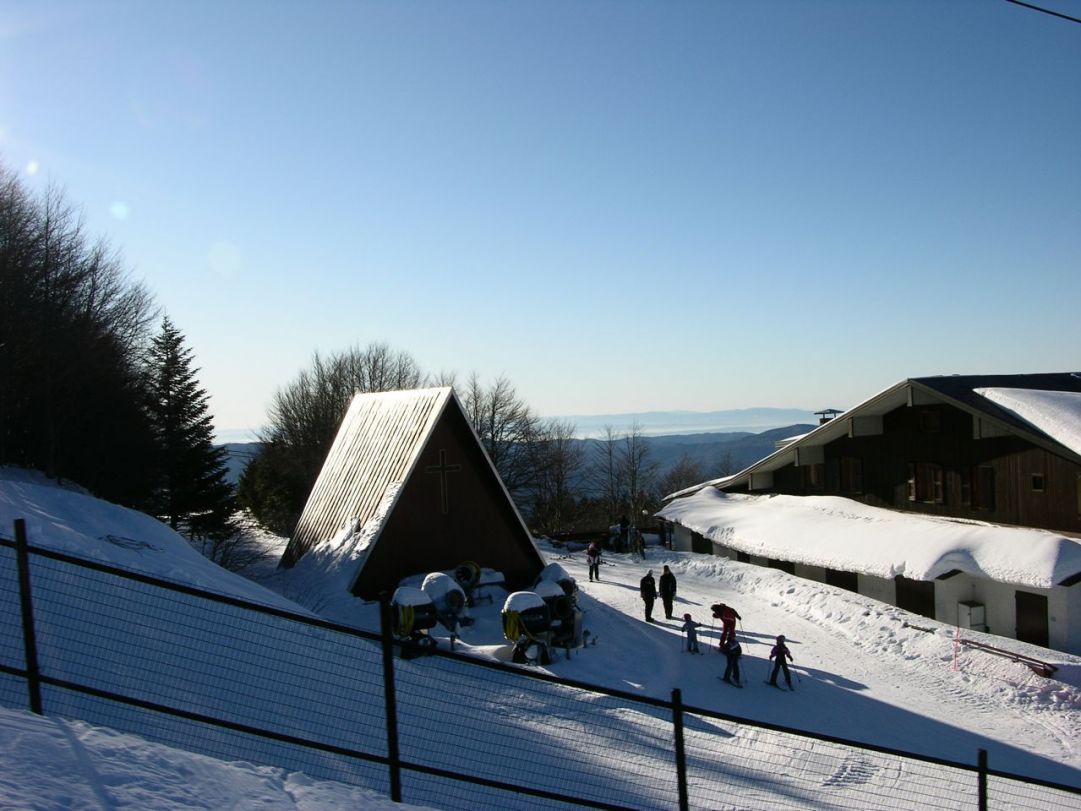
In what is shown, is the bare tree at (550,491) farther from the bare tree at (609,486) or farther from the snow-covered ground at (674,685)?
the snow-covered ground at (674,685)

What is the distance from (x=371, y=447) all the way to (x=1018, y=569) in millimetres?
16582

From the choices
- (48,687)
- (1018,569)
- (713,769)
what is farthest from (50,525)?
(1018,569)

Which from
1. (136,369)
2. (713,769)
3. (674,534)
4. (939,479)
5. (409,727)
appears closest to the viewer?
(409,727)

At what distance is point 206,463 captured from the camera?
33594 millimetres

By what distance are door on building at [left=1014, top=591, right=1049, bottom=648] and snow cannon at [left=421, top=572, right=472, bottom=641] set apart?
1428cm

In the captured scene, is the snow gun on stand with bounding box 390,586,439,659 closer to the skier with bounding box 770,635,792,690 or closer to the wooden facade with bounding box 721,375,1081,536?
the skier with bounding box 770,635,792,690

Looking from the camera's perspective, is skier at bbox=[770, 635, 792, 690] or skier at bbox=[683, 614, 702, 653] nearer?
skier at bbox=[770, 635, 792, 690]

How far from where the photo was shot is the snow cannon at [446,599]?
1580 cm

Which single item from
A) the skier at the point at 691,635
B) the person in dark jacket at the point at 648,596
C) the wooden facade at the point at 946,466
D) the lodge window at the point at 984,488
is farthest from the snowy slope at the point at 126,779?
the lodge window at the point at 984,488

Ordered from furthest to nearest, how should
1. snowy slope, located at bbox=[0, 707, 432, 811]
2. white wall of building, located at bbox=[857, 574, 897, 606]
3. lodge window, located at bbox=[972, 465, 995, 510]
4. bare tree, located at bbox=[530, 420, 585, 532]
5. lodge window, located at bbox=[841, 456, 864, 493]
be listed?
bare tree, located at bbox=[530, 420, 585, 532] < lodge window, located at bbox=[841, 456, 864, 493] < white wall of building, located at bbox=[857, 574, 897, 606] < lodge window, located at bbox=[972, 465, 995, 510] < snowy slope, located at bbox=[0, 707, 432, 811]

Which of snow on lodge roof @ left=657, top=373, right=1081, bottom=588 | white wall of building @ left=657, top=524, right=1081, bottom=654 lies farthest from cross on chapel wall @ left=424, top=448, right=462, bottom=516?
white wall of building @ left=657, top=524, right=1081, bottom=654

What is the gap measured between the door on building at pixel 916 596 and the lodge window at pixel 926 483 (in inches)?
141

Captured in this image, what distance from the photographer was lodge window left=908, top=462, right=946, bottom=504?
2502 cm

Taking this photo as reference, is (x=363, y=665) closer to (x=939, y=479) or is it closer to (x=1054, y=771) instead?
(x=1054, y=771)
